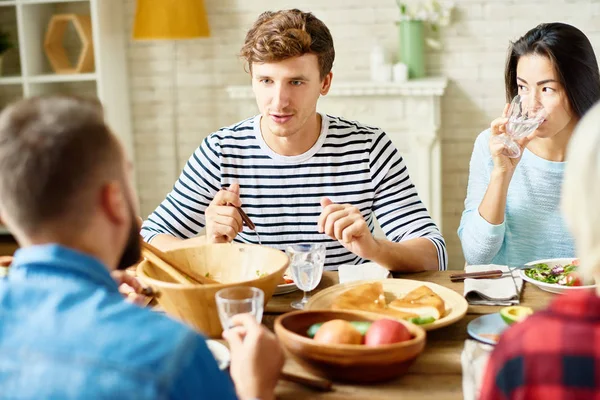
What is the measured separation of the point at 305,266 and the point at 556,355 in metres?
0.84

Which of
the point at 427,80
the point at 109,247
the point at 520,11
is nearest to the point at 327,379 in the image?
the point at 109,247

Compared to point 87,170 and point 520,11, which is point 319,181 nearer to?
point 87,170

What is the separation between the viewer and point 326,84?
2.43 metres

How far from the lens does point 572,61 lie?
2.29 metres

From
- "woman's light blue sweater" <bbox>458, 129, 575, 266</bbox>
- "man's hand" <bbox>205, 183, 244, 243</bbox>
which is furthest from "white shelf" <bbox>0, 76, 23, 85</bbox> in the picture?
"woman's light blue sweater" <bbox>458, 129, 575, 266</bbox>

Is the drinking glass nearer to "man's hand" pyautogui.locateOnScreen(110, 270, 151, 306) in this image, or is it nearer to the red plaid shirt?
"man's hand" pyautogui.locateOnScreen(110, 270, 151, 306)

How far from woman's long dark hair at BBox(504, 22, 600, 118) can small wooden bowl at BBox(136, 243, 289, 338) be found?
112 centimetres

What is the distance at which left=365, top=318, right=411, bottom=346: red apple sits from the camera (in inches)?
51.3

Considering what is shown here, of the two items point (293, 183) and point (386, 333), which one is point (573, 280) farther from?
point (293, 183)

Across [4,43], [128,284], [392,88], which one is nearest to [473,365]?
[128,284]

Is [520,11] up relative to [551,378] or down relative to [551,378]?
up

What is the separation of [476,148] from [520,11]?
192 centimetres

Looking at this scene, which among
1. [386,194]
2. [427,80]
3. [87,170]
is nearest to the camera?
[87,170]

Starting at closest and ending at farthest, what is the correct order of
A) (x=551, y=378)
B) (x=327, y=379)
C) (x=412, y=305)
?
(x=551, y=378) → (x=327, y=379) → (x=412, y=305)
